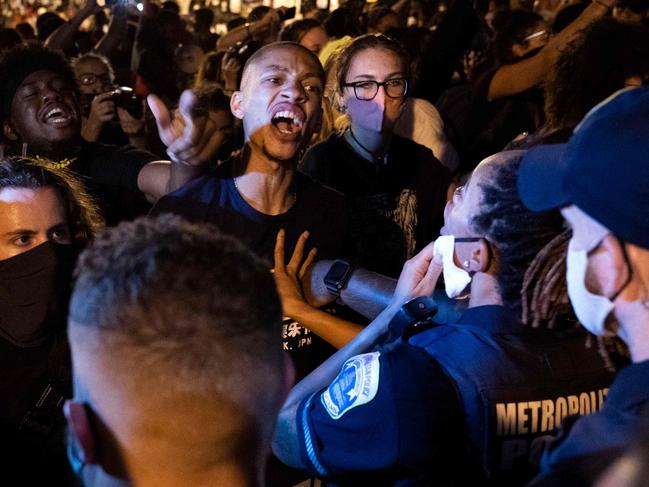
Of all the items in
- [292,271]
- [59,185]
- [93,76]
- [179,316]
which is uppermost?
[179,316]

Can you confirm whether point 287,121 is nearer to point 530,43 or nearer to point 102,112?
point 102,112

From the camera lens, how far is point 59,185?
242 cm

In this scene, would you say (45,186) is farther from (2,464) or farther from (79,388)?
(79,388)

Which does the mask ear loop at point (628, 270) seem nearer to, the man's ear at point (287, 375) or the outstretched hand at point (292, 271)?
the man's ear at point (287, 375)

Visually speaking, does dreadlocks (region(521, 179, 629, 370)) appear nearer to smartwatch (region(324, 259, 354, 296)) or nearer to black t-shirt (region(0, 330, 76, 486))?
smartwatch (region(324, 259, 354, 296))

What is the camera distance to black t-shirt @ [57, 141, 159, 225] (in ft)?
10.9

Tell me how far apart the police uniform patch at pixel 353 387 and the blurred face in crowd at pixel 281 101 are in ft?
4.21

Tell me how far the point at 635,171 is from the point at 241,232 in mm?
1765

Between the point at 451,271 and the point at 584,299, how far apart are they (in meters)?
0.78

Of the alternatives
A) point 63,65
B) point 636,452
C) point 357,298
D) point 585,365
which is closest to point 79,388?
point 636,452

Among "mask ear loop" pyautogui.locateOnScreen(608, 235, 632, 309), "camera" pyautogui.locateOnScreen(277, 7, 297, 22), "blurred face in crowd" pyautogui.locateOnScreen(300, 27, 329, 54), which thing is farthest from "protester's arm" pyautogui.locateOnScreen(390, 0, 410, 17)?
"mask ear loop" pyautogui.locateOnScreen(608, 235, 632, 309)

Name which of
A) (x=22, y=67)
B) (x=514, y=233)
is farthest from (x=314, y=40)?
(x=514, y=233)

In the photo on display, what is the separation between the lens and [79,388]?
45.2 inches

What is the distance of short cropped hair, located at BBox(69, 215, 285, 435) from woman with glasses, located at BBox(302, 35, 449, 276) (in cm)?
215
